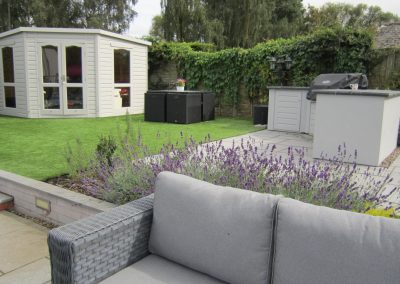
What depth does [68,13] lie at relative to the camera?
21281 mm

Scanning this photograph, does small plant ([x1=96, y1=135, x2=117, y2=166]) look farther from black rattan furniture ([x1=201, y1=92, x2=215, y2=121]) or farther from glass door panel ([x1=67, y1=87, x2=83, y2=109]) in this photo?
glass door panel ([x1=67, y1=87, x2=83, y2=109])

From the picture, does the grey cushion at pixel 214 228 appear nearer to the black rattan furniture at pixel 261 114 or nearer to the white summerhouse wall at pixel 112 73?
the black rattan furniture at pixel 261 114

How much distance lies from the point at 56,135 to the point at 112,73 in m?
4.07

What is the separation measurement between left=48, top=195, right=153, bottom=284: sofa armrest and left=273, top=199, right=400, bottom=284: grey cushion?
74 centimetres

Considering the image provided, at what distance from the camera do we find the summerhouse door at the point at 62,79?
978 cm

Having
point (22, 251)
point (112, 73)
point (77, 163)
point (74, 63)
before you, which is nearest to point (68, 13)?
point (112, 73)

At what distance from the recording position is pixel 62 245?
1589 millimetres

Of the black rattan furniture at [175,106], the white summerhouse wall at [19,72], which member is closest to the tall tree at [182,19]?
the white summerhouse wall at [19,72]

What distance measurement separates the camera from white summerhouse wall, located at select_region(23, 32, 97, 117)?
9656mm

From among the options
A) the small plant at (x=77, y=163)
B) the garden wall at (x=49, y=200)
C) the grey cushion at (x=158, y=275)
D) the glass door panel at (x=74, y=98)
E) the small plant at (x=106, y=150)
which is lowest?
the garden wall at (x=49, y=200)

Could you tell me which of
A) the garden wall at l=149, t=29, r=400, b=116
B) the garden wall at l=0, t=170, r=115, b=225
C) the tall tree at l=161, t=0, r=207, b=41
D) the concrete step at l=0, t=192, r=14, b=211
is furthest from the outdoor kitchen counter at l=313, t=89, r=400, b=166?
the tall tree at l=161, t=0, r=207, b=41

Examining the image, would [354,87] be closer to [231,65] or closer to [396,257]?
[231,65]

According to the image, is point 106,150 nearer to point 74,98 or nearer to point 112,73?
point 74,98

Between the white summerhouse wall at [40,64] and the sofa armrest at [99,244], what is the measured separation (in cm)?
873
